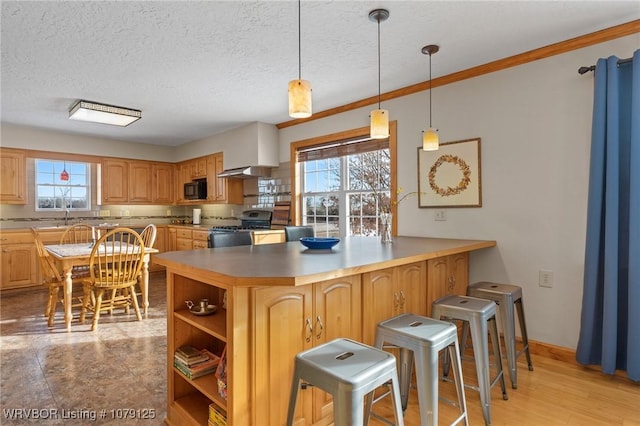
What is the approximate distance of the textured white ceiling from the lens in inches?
83.8

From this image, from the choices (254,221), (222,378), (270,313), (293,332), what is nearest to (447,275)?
(293,332)

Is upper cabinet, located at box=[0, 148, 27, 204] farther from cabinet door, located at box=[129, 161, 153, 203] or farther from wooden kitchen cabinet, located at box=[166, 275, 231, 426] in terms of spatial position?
wooden kitchen cabinet, located at box=[166, 275, 231, 426]

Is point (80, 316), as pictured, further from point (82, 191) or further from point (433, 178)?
point (433, 178)

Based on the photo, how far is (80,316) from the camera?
3.62 metres

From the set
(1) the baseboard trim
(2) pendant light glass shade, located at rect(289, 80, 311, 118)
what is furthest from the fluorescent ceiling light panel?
(1) the baseboard trim

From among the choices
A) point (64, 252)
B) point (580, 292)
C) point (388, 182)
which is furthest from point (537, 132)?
point (64, 252)

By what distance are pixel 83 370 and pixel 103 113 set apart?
277 centimetres

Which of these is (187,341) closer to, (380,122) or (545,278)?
(380,122)

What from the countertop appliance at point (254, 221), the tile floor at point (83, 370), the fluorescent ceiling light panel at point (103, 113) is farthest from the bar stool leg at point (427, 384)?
the fluorescent ceiling light panel at point (103, 113)

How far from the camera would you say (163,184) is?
21.7 feet

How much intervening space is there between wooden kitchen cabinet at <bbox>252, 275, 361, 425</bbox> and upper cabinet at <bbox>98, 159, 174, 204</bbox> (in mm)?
5423

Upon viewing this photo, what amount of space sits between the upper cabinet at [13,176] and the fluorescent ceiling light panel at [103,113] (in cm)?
163

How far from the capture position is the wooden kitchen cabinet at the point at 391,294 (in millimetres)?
1989

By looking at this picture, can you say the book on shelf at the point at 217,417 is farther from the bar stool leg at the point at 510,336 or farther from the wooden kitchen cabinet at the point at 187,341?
the bar stool leg at the point at 510,336
